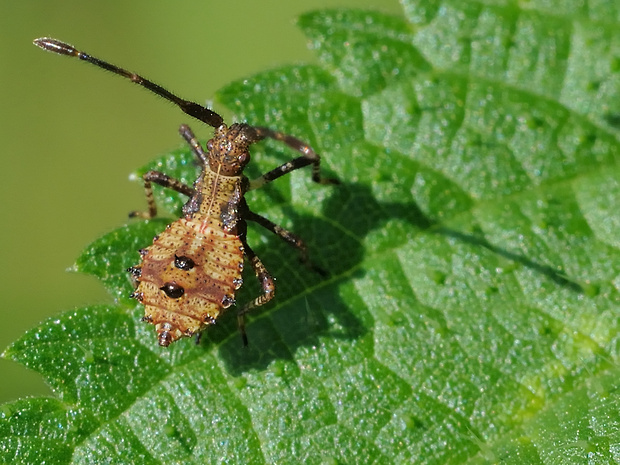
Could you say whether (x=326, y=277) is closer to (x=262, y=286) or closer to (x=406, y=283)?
(x=262, y=286)

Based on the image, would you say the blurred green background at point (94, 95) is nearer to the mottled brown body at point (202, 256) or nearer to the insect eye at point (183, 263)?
the mottled brown body at point (202, 256)

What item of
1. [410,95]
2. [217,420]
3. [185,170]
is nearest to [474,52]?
[410,95]

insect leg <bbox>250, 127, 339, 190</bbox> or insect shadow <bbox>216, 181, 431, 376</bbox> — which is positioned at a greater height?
insect leg <bbox>250, 127, 339, 190</bbox>

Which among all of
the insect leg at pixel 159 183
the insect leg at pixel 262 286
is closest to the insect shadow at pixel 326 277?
the insect leg at pixel 262 286

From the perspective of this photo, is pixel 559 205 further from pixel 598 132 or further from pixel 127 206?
pixel 127 206

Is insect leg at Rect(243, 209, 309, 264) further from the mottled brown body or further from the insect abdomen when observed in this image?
the insect abdomen

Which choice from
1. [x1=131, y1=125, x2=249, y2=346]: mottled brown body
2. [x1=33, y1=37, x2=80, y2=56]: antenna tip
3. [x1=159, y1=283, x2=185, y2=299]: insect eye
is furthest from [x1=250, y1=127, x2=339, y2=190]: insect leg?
[x1=33, y1=37, x2=80, y2=56]: antenna tip

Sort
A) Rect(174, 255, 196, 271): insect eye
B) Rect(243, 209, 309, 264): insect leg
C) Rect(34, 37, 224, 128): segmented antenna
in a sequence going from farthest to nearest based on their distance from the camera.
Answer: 1. Rect(243, 209, 309, 264): insect leg
2. Rect(174, 255, 196, 271): insect eye
3. Rect(34, 37, 224, 128): segmented antenna
